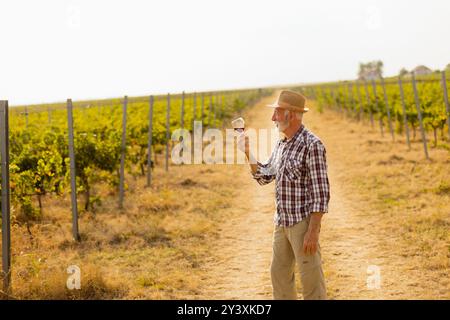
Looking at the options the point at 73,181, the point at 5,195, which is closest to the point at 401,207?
the point at 73,181

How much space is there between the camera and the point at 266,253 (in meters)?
6.36

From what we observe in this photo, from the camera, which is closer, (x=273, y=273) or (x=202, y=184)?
(x=273, y=273)

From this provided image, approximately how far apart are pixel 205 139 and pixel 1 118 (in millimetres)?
13197

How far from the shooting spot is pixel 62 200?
9.74m

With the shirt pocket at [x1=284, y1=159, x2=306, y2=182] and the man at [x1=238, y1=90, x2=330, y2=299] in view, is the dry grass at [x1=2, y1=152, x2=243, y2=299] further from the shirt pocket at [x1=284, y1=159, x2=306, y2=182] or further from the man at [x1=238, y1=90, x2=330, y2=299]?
the shirt pocket at [x1=284, y1=159, x2=306, y2=182]

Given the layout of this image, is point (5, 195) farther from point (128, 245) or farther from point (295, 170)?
point (295, 170)

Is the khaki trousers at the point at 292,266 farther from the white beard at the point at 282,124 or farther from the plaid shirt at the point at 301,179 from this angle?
the white beard at the point at 282,124

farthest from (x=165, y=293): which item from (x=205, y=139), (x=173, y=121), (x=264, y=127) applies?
(x=264, y=127)

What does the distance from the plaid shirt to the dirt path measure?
1853 mm

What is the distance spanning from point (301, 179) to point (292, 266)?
0.63 meters

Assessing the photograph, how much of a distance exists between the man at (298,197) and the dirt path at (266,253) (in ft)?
5.36

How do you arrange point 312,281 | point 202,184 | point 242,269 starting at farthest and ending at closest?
point 202,184, point 242,269, point 312,281

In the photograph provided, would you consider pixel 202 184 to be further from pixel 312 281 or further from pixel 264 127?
pixel 264 127

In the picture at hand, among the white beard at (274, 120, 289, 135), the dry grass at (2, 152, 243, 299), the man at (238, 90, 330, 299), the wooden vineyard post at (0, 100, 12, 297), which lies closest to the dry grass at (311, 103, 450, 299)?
the man at (238, 90, 330, 299)
